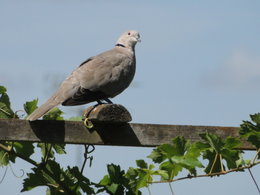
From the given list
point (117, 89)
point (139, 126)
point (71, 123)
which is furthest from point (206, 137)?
point (117, 89)

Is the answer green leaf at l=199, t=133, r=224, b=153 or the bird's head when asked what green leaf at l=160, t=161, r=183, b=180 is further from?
the bird's head

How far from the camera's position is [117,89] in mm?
4836

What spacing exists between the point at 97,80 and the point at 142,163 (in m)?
2.02

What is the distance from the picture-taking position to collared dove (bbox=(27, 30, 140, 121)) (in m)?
4.26

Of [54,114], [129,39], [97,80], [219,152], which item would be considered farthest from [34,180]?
[129,39]

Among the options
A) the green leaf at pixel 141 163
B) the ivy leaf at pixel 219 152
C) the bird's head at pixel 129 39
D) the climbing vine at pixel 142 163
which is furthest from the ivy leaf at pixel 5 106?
the bird's head at pixel 129 39

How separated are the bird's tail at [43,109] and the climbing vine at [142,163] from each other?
0.25 ft

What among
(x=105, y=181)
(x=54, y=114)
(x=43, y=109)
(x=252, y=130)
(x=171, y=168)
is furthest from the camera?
(x=54, y=114)

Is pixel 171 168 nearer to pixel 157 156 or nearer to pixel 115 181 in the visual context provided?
pixel 157 156

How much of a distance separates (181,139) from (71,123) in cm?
54

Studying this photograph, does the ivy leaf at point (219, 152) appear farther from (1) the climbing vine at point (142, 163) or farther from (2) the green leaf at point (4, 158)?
(2) the green leaf at point (4, 158)

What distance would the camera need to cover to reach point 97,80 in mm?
4598

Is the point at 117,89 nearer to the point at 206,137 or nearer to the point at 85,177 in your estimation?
the point at 85,177

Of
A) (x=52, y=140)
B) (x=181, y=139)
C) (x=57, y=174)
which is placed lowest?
(x=57, y=174)
